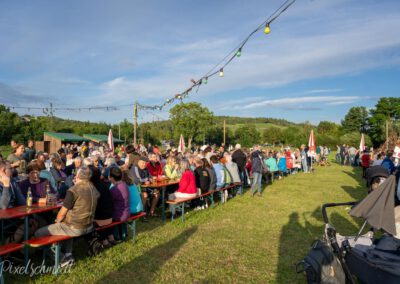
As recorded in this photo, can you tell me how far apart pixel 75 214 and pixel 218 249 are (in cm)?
232

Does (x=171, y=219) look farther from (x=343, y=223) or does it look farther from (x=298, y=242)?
(x=343, y=223)

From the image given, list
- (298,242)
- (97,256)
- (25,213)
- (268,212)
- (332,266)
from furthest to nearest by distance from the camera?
(268,212) < (298,242) < (97,256) < (25,213) < (332,266)

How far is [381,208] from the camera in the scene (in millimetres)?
3086

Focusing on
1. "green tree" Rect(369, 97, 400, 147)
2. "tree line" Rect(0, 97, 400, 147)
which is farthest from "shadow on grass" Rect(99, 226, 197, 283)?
"green tree" Rect(369, 97, 400, 147)

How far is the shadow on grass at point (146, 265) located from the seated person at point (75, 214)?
75cm

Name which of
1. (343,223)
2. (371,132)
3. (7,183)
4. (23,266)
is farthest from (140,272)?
(371,132)

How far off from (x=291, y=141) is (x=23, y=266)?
50.6 meters

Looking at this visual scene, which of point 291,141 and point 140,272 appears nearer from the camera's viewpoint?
point 140,272

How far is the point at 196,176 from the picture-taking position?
806 cm

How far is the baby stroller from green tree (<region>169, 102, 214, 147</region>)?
58.3m

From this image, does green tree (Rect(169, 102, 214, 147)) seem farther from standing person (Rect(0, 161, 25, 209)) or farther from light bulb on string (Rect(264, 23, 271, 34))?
standing person (Rect(0, 161, 25, 209))

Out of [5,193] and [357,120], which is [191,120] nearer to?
[357,120]

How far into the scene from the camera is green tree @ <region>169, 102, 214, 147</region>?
61.6m

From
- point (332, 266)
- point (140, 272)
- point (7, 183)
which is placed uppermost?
point (7, 183)
